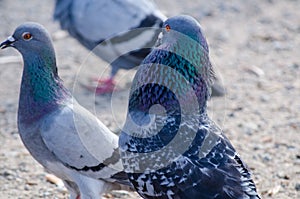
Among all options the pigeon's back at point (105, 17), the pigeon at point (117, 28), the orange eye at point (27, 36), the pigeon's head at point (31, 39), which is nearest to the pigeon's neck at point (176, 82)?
the pigeon's head at point (31, 39)

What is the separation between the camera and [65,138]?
5.04 meters

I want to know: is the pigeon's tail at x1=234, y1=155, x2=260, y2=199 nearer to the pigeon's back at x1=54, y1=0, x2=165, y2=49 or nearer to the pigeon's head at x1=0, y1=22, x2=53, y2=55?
the pigeon's head at x1=0, y1=22, x2=53, y2=55

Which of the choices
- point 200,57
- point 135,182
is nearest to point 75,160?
point 135,182

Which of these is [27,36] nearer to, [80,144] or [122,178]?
[80,144]

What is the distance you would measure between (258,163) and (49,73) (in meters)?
2.30

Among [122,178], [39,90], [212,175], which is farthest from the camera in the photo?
[39,90]

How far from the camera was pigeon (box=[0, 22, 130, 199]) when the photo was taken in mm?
5027

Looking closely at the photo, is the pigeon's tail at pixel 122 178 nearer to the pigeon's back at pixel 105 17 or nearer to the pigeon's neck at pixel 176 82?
the pigeon's neck at pixel 176 82

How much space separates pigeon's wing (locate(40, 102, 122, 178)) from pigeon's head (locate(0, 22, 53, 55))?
599 mm

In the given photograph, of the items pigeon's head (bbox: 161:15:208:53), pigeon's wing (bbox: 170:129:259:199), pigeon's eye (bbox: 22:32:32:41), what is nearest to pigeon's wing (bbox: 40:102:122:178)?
pigeon's eye (bbox: 22:32:32:41)

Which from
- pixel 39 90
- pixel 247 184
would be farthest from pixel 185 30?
pixel 39 90

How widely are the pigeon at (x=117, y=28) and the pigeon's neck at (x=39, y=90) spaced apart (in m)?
2.56

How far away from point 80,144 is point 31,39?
102 cm

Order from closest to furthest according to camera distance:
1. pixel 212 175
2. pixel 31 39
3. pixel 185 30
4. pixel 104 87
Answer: pixel 212 175 < pixel 185 30 < pixel 31 39 < pixel 104 87
